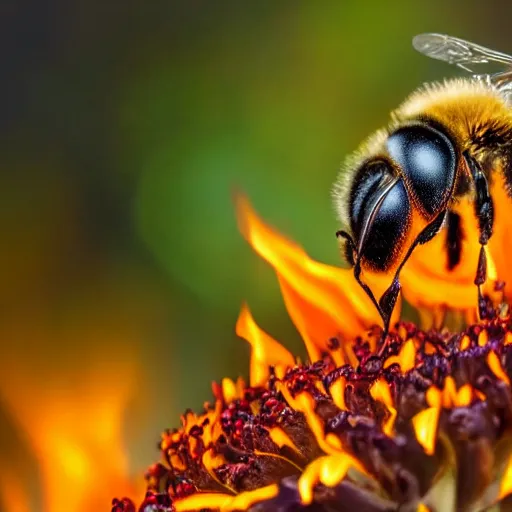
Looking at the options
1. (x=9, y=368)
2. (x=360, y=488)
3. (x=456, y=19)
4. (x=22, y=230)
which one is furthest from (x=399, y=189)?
(x=456, y=19)

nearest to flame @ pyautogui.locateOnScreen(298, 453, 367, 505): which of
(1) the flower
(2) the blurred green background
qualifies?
(1) the flower

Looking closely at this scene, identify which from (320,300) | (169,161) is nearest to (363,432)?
(320,300)

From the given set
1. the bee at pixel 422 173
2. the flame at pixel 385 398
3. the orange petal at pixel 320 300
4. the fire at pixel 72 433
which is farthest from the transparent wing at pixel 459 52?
the fire at pixel 72 433

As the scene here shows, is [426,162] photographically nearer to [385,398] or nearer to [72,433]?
[385,398]

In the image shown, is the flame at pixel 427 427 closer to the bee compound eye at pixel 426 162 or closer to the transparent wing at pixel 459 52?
the bee compound eye at pixel 426 162

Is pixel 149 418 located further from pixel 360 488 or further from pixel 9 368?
pixel 360 488

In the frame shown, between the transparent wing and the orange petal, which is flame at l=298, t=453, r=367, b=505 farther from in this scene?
the transparent wing

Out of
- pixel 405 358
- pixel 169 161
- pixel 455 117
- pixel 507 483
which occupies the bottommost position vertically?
pixel 507 483
